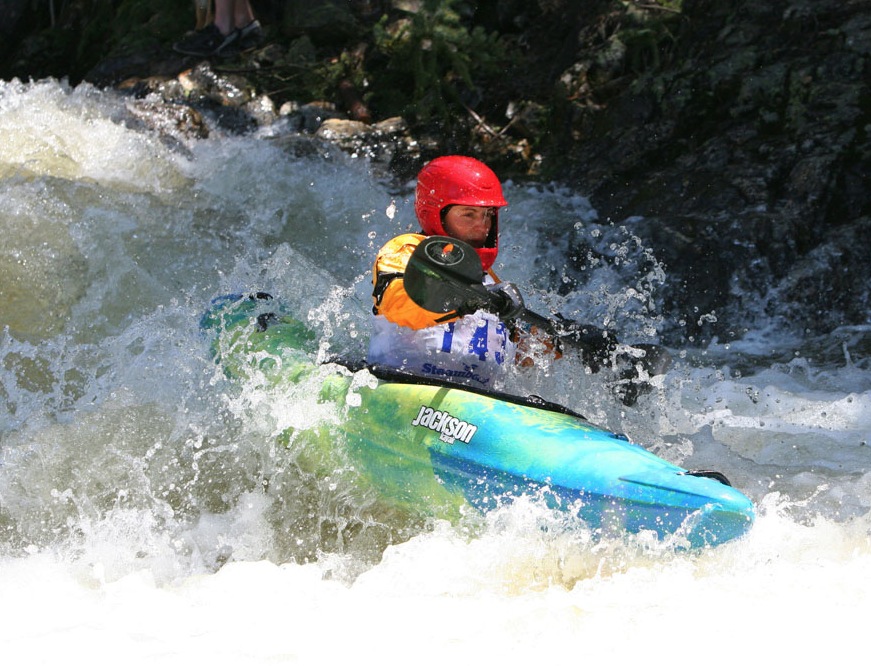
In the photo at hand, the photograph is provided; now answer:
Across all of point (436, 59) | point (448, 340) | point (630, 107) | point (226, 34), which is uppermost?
point (226, 34)

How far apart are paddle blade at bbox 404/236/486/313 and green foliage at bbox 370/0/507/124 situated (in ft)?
16.4

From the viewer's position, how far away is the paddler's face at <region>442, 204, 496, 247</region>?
402 centimetres

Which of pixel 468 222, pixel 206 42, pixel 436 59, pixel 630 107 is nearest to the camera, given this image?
pixel 468 222

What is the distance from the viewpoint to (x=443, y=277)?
11.2 ft

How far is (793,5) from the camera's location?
7051 mm

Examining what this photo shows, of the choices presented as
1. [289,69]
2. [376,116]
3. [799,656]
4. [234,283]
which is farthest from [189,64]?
[799,656]

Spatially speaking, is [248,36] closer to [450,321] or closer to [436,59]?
[436,59]

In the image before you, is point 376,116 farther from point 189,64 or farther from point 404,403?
point 404,403

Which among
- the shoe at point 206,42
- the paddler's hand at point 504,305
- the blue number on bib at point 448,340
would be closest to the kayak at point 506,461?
the blue number on bib at point 448,340

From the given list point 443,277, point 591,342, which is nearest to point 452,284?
point 443,277

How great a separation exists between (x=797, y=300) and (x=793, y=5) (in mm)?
2542

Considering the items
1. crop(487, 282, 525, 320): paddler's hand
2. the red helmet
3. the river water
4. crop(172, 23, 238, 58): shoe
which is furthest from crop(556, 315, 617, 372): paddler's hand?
crop(172, 23, 238, 58): shoe

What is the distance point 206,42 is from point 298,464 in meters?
6.32

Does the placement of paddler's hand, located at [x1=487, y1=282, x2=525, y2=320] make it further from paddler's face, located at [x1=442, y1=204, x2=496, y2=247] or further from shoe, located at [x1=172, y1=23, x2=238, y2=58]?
shoe, located at [x1=172, y1=23, x2=238, y2=58]
